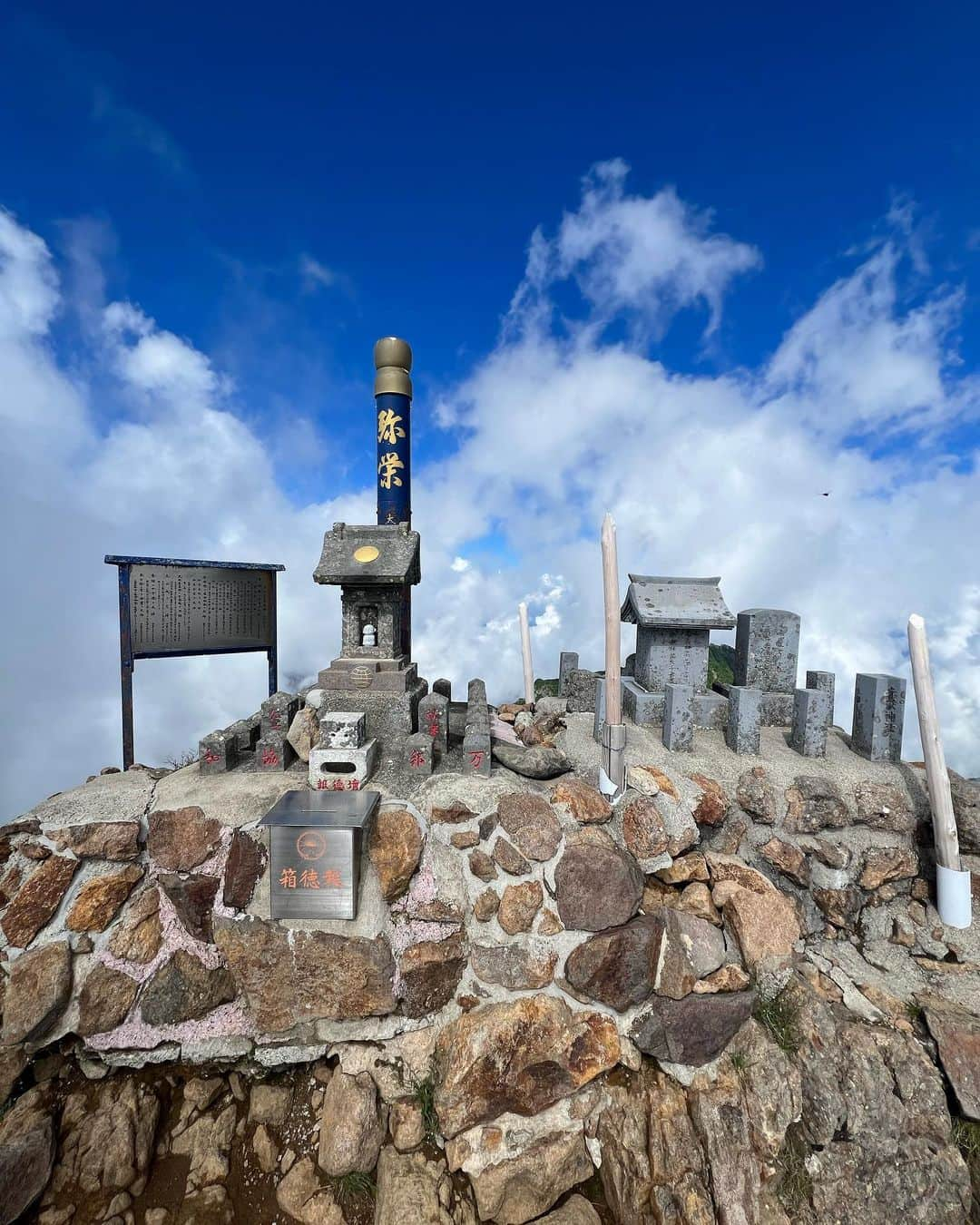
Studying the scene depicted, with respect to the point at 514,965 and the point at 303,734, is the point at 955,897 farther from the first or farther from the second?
the point at 303,734

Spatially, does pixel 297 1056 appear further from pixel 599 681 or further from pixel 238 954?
pixel 599 681

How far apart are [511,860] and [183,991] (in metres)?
4.70

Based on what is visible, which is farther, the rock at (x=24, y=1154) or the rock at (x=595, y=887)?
the rock at (x=595, y=887)

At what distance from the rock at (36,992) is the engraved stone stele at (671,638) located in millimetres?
9681

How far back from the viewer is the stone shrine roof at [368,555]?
344 inches

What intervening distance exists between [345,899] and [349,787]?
1523 millimetres

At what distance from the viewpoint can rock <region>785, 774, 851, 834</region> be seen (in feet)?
25.2

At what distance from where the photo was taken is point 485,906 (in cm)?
649

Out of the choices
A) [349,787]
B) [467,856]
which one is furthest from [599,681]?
[349,787]

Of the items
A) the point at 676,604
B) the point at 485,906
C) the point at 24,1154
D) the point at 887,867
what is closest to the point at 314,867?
the point at 485,906

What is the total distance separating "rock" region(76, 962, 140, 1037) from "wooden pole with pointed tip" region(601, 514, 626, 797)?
7201mm

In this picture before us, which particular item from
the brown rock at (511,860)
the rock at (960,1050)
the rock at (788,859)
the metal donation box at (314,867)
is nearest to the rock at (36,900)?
the metal donation box at (314,867)

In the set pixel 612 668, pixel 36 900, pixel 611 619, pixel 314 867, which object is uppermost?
pixel 611 619

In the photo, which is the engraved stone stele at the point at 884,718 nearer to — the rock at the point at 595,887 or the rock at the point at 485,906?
the rock at the point at 595,887
